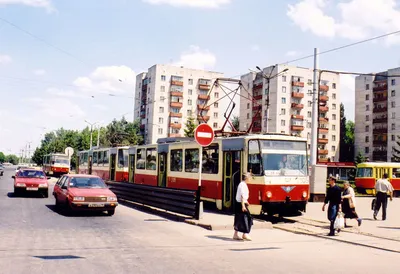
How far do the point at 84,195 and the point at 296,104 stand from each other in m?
66.3

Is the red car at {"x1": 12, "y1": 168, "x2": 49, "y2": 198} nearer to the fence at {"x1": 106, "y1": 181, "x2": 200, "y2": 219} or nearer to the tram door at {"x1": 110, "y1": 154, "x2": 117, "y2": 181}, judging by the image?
the fence at {"x1": 106, "y1": 181, "x2": 200, "y2": 219}

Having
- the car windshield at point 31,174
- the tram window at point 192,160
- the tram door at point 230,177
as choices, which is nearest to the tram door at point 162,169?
the tram window at point 192,160

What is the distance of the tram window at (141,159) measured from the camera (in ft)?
78.4

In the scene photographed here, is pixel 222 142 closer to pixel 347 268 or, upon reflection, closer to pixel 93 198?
pixel 93 198

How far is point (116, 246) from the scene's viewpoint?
9070 millimetres

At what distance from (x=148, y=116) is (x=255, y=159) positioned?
Result: 72292 millimetres

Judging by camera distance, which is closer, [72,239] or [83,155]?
[72,239]

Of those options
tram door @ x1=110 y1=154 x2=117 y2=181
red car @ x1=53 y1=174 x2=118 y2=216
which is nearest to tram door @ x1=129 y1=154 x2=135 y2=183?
tram door @ x1=110 y1=154 x2=117 y2=181

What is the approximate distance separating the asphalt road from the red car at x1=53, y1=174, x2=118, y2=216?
42.4 inches

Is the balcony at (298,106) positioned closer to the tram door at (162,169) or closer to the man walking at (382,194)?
the tram door at (162,169)

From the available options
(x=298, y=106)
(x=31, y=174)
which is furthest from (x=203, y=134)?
(x=298, y=106)

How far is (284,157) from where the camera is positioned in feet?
50.3

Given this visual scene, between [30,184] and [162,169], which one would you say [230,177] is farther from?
[30,184]

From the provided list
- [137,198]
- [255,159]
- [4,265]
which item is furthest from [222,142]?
[4,265]
